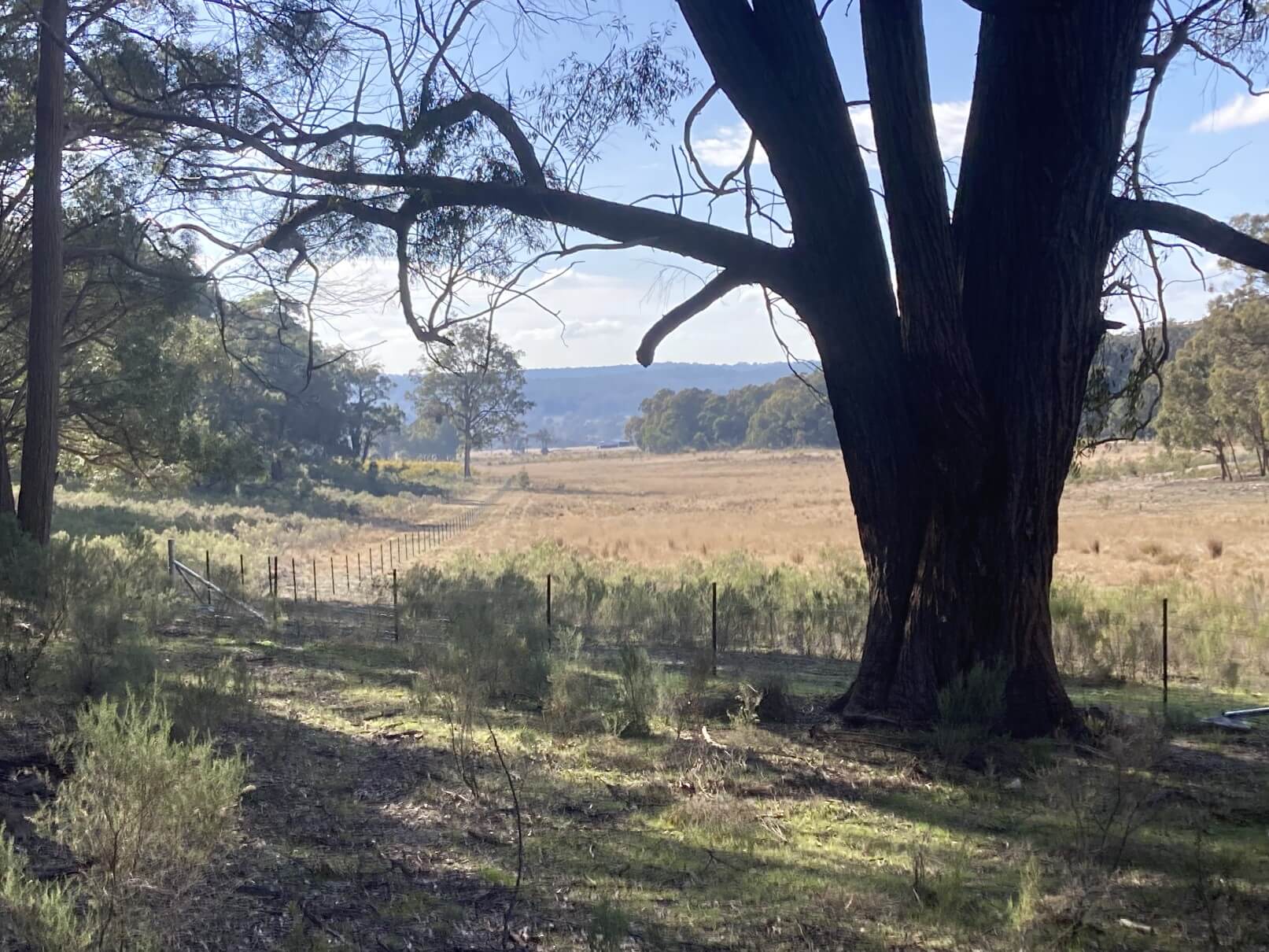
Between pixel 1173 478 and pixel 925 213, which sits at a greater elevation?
pixel 925 213

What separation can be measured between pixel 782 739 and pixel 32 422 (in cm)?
823

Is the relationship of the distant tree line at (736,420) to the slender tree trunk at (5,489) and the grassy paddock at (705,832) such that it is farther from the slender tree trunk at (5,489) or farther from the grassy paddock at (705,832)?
the grassy paddock at (705,832)

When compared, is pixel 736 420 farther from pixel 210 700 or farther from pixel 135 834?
pixel 135 834

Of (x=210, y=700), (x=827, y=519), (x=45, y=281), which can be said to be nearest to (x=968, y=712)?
(x=210, y=700)

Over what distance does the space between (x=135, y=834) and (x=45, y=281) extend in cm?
869

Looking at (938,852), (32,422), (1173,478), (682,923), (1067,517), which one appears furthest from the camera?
(1173,478)

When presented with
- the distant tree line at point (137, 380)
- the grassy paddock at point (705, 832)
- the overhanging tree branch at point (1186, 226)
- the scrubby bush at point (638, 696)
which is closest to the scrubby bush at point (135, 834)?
the grassy paddock at point (705, 832)

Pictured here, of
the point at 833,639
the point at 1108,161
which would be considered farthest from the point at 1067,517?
the point at 1108,161

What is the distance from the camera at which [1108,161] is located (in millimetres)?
6184

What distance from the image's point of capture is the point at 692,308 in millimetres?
6867

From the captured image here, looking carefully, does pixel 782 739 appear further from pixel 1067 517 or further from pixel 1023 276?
pixel 1067 517

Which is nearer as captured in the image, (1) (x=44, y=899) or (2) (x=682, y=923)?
(1) (x=44, y=899)

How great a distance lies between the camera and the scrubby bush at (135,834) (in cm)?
311

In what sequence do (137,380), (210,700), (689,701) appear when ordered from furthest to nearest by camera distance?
(137,380)
(689,701)
(210,700)
